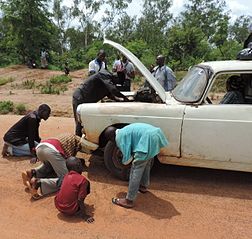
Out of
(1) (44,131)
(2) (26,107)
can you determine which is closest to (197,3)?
(2) (26,107)

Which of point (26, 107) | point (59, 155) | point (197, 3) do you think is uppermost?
point (197, 3)

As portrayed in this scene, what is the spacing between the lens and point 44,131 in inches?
307

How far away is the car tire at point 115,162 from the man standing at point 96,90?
0.96m

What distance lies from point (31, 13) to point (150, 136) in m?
23.0

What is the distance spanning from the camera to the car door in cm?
470

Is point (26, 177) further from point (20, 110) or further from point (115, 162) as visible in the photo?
point (20, 110)

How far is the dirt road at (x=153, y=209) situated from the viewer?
389 cm

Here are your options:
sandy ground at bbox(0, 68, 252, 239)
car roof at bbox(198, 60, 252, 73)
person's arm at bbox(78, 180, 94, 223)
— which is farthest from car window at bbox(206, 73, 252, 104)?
person's arm at bbox(78, 180, 94, 223)

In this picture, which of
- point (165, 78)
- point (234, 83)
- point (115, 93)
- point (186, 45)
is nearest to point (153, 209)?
point (115, 93)

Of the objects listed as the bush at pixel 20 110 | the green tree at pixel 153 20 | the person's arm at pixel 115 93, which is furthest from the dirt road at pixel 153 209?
the green tree at pixel 153 20

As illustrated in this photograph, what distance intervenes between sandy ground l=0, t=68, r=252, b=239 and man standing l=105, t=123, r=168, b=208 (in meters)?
0.27

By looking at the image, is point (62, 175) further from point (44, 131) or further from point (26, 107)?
point (26, 107)

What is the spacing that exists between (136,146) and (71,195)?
0.92 meters

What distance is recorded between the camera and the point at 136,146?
4.23 metres
